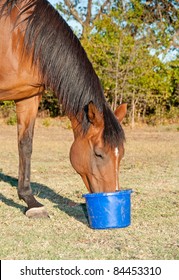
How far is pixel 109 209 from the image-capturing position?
4512 mm

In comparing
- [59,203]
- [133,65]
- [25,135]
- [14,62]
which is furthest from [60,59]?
[133,65]

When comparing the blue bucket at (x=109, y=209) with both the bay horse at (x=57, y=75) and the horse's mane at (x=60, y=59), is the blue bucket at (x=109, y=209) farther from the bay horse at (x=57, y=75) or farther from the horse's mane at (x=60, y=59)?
the horse's mane at (x=60, y=59)

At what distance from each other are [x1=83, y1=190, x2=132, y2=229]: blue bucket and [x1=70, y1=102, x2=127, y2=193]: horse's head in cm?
23

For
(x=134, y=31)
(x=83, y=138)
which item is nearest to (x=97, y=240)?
(x=83, y=138)

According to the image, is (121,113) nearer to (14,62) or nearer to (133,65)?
(14,62)

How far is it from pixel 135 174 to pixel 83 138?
3.30 m

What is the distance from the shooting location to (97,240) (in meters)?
4.29

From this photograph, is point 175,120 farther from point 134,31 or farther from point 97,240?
point 97,240

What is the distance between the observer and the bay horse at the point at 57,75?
4863 millimetres

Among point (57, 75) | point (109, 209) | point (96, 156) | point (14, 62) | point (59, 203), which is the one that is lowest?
point (59, 203)

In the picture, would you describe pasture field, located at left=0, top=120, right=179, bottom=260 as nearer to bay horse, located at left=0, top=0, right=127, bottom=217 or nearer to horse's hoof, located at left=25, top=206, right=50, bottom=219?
horse's hoof, located at left=25, top=206, right=50, bottom=219

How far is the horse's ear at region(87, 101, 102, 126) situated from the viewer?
4.72 metres

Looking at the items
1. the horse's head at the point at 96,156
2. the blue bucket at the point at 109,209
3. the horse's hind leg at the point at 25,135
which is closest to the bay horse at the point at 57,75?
the horse's head at the point at 96,156

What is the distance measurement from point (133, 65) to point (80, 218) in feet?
51.3
